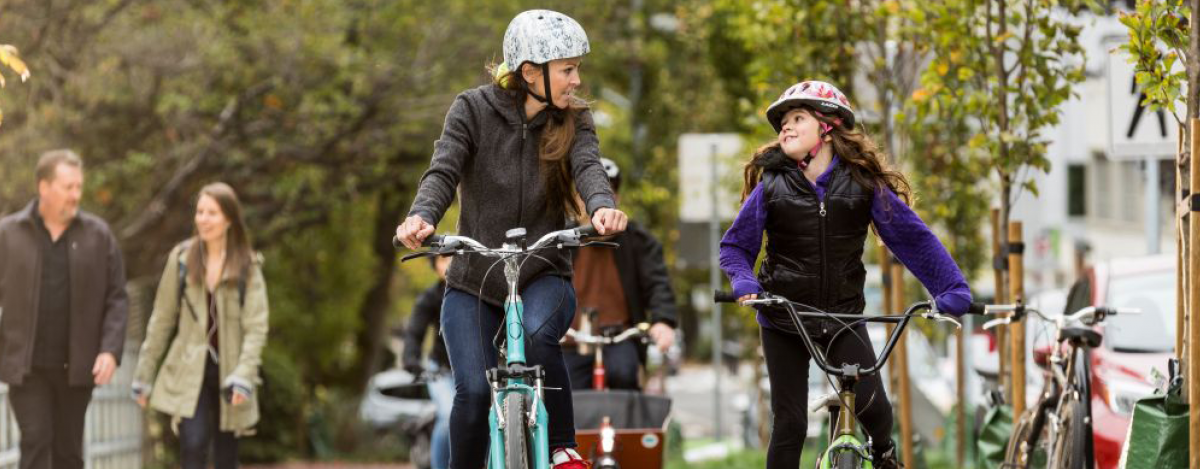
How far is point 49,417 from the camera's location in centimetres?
948

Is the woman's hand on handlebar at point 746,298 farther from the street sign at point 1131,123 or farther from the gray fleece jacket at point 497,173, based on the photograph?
the street sign at point 1131,123

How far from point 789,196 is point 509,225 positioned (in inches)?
37.9

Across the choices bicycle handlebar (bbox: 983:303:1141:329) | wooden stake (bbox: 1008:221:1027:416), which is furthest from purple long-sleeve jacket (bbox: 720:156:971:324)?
wooden stake (bbox: 1008:221:1027:416)

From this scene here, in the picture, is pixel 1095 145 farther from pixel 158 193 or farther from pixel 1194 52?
pixel 1194 52

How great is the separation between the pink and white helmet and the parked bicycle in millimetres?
1580

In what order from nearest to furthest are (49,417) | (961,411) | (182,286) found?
(49,417) → (182,286) → (961,411)

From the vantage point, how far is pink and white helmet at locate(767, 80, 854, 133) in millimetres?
6766

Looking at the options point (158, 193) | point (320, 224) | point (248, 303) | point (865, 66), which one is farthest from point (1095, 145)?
point (248, 303)

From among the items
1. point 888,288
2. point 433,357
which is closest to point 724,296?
point 433,357

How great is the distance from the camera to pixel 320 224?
23.2 meters

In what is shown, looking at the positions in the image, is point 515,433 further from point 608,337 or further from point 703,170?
point 703,170

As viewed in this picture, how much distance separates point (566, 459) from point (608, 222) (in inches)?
35.6

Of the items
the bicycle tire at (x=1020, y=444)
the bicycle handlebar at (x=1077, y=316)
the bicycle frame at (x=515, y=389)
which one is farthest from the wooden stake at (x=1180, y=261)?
the bicycle frame at (x=515, y=389)

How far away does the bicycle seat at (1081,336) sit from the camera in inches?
339
